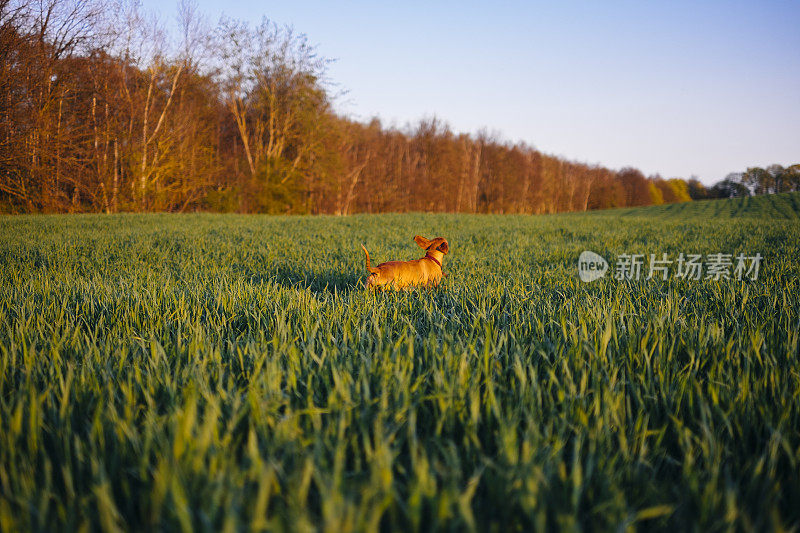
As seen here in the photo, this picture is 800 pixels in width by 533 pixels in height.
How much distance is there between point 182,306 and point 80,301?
106 cm

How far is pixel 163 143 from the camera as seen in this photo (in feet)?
81.5

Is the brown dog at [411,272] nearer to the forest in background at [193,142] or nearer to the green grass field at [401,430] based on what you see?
the green grass field at [401,430]

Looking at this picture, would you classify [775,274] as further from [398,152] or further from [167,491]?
[398,152]

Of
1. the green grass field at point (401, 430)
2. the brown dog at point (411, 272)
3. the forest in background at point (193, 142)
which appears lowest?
the green grass field at point (401, 430)

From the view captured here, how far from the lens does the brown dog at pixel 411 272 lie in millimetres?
3350

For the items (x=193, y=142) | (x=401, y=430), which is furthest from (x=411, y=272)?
(x=193, y=142)

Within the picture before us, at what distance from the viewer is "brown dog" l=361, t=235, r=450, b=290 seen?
11.0ft

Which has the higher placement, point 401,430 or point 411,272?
point 411,272

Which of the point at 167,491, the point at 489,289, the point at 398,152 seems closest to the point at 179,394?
the point at 167,491

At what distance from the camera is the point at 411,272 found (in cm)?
354
